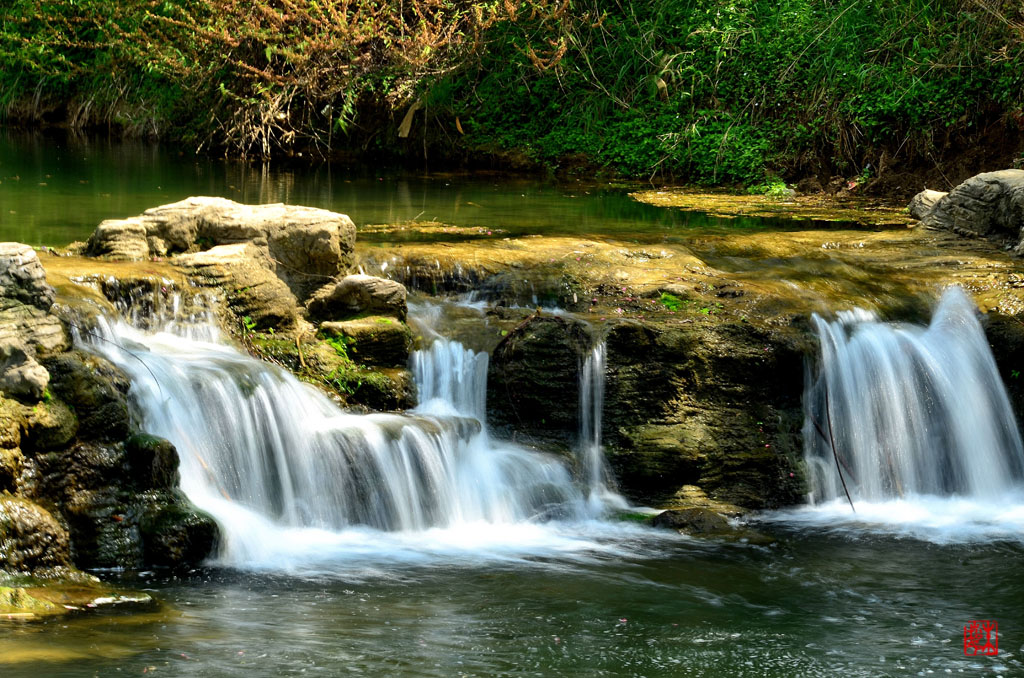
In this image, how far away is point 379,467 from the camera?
6.65 meters

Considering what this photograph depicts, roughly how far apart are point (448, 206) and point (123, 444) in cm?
716

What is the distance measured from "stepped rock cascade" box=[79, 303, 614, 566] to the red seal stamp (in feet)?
7.65

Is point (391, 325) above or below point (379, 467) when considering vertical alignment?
above

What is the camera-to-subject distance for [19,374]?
5.71 metres

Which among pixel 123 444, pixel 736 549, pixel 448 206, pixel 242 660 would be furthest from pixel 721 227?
pixel 242 660

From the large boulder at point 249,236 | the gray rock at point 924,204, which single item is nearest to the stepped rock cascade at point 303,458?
the large boulder at point 249,236

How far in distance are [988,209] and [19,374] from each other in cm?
805

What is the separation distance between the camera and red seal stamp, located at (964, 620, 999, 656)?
4.93 metres

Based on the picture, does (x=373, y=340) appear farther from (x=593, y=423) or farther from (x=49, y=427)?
(x=49, y=427)

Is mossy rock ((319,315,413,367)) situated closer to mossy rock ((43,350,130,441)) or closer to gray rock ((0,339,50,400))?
mossy rock ((43,350,130,441))

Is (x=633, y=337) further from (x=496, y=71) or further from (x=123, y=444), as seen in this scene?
(x=496, y=71)

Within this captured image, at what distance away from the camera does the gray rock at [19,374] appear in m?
5.70

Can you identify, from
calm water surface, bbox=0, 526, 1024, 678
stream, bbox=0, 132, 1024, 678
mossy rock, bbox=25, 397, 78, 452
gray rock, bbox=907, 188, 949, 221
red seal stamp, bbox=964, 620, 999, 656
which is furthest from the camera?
gray rock, bbox=907, 188, 949, 221

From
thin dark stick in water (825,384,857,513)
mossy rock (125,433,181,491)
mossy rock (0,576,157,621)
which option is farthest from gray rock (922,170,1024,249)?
mossy rock (0,576,157,621)
